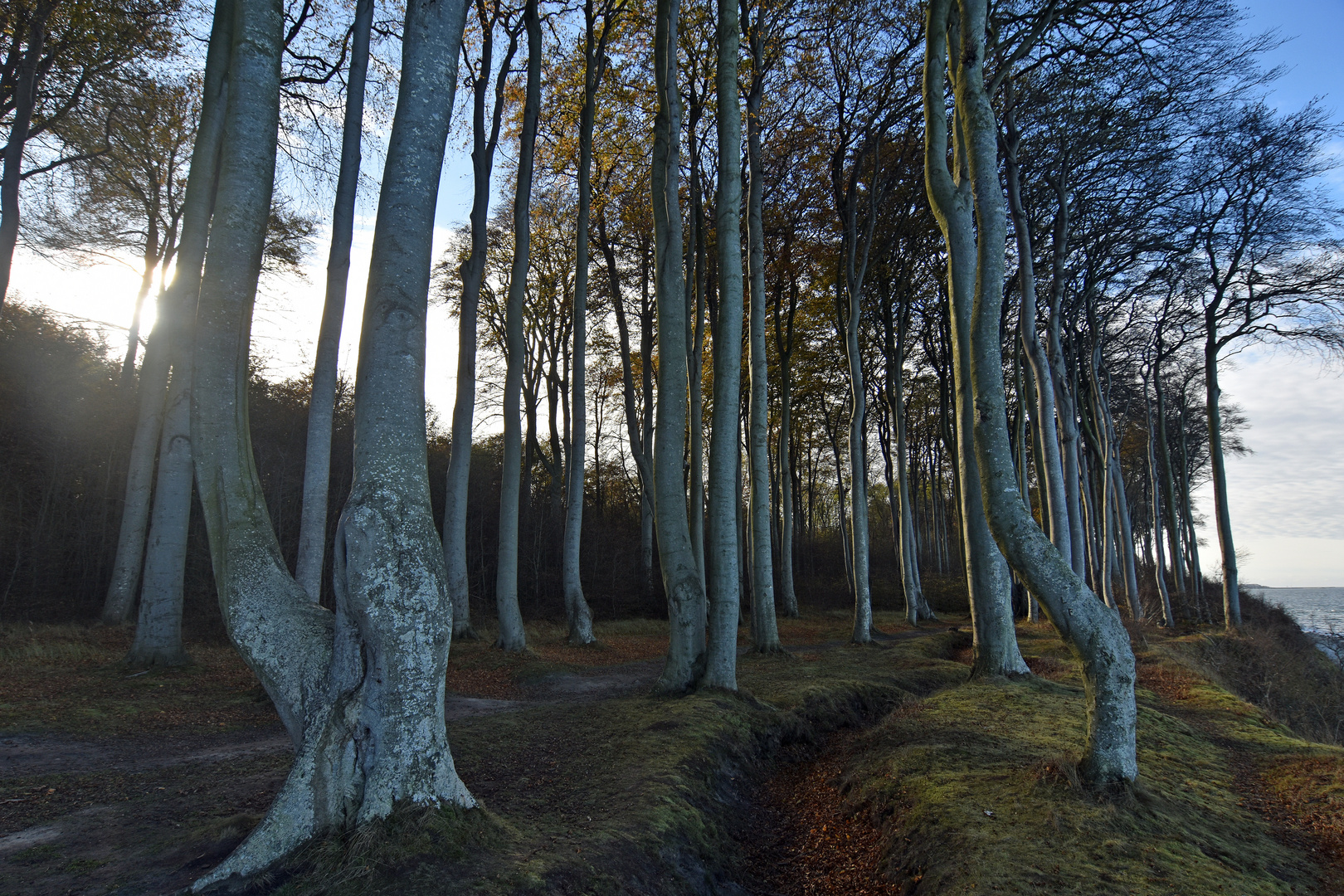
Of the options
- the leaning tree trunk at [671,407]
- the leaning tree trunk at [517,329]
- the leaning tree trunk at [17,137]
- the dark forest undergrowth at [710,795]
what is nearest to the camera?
the dark forest undergrowth at [710,795]

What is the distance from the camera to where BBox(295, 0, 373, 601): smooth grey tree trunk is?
9.10m

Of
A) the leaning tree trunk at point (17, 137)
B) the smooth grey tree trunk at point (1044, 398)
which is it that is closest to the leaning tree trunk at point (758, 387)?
the smooth grey tree trunk at point (1044, 398)

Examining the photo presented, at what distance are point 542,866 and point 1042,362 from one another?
13.7 m

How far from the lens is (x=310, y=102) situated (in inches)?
473

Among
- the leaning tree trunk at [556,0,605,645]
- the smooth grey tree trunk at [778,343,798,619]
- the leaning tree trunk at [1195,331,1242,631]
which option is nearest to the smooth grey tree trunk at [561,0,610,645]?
the leaning tree trunk at [556,0,605,645]

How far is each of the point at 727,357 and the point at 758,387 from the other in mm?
3751

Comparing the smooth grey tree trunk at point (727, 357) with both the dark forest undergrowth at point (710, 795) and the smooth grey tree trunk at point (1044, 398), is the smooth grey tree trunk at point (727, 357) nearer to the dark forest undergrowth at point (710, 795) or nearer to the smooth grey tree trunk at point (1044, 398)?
the dark forest undergrowth at point (710, 795)

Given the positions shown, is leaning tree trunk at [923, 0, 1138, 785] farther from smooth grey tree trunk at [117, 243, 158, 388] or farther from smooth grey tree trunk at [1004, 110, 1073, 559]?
smooth grey tree trunk at [117, 243, 158, 388]

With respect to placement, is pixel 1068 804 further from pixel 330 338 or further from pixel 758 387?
pixel 330 338

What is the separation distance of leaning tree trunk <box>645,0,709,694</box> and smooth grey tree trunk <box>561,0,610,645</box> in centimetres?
419

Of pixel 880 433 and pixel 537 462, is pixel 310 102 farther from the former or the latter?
pixel 880 433

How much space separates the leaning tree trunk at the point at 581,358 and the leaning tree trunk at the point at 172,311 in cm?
617

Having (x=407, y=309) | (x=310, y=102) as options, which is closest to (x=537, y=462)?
(x=310, y=102)

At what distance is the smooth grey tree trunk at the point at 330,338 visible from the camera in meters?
9.10
